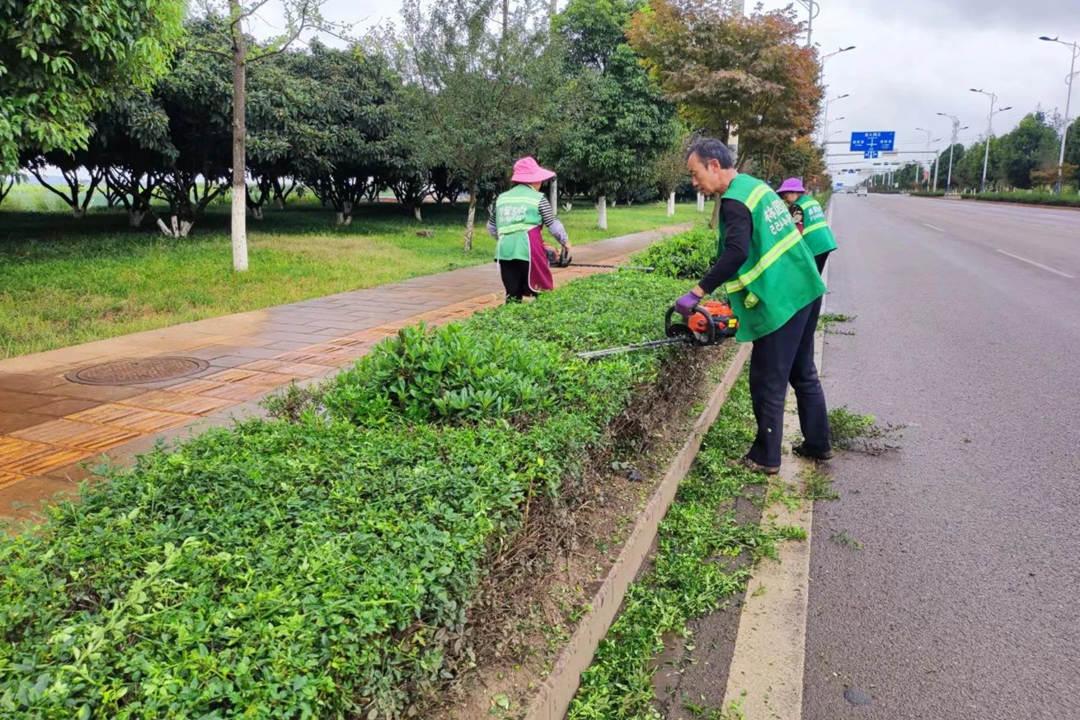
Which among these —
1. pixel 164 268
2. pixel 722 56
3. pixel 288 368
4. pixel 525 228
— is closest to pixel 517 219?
pixel 525 228

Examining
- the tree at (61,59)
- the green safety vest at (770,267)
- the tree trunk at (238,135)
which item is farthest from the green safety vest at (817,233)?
the tree trunk at (238,135)

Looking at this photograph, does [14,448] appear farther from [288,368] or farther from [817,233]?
[817,233]

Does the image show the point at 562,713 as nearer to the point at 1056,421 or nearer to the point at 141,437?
the point at 141,437

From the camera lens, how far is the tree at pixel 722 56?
13.9 meters

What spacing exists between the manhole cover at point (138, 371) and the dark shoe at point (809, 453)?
4364 mm

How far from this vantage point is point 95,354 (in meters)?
6.43

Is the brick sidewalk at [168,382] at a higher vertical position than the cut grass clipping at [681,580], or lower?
higher

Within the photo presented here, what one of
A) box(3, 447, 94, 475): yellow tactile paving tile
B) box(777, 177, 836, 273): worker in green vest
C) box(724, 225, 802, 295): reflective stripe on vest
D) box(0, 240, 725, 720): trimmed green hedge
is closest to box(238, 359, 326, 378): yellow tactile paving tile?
box(3, 447, 94, 475): yellow tactile paving tile

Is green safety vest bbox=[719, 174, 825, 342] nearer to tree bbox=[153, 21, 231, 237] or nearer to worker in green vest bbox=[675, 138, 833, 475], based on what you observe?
worker in green vest bbox=[675, 138, 833, 475]

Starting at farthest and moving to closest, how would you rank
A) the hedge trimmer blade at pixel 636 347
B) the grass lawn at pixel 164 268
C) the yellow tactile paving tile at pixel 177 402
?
the grass lawn at pixel 164 268, the yellow tactile paving tile at pixel 177 402, the hedge trimmer blade at pixel 636 347

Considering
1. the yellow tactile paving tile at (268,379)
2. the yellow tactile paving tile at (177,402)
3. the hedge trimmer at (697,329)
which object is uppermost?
the hedge trimmer at (697,329)

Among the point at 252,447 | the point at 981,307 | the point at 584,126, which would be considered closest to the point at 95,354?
the point at 252,447

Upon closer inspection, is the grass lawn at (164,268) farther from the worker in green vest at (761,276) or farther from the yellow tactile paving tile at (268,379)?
the worker in green vest at (761,276)

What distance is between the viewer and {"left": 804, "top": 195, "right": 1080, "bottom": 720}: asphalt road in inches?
100
